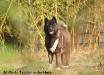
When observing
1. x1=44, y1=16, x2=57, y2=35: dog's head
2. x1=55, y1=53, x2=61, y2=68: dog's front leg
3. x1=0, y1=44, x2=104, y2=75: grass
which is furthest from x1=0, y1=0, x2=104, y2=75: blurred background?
x1=44, y1=16, x2=57, y2=35: dog's head

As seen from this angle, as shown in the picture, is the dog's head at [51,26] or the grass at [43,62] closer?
the dog's head at [51,26]

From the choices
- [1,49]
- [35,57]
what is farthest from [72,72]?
[1,49]

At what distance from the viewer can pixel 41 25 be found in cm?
611

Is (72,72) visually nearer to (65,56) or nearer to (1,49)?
(65,56)

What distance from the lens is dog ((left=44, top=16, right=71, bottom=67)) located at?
15.1ft

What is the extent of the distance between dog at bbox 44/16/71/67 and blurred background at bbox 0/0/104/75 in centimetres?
86

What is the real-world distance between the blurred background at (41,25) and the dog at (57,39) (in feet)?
2.82

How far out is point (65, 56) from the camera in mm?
5023

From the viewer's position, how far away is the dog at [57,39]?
15.1ft

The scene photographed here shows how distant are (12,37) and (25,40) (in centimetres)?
21

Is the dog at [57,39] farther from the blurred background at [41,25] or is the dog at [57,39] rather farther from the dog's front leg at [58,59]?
the blurred background at [41,25]

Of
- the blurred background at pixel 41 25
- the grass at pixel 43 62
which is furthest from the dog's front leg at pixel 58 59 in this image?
the blurred background at pixel 41 25

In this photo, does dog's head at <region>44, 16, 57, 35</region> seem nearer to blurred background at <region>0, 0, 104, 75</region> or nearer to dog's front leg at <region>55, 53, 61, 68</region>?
dog's front leg at <region>55, 53, 61, 68</region>

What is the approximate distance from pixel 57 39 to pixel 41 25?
56.9 inches
